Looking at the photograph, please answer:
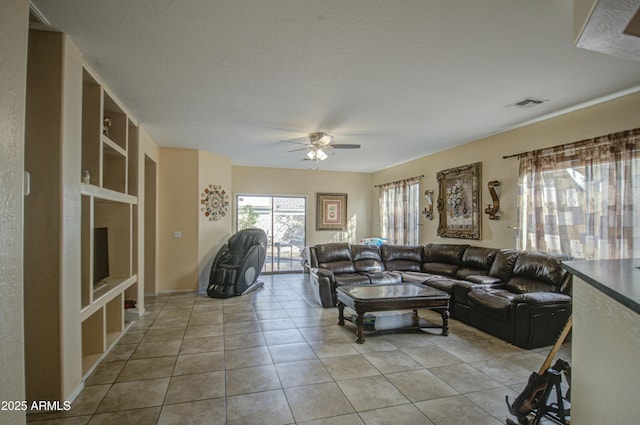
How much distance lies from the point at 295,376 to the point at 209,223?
4.28 m

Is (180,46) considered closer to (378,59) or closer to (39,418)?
(378,59)

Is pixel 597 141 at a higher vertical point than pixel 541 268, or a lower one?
higher

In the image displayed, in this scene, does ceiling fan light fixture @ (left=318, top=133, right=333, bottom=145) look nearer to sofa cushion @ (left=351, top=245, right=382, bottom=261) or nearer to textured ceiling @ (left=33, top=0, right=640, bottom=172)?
textured ceiling @ (left=33, top=0, right=640, bottom=172)

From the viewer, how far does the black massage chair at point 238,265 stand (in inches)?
224

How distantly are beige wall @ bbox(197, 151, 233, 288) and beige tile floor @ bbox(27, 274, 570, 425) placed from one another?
75.4 inches

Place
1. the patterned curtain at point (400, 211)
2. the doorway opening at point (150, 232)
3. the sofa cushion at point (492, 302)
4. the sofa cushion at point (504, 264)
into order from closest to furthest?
the sofa cushion at point (492, 302)
the sofa cushion at point (504, 264)
the doorway opening at point (150, 232)
the patterned curtain at point (400, 211)

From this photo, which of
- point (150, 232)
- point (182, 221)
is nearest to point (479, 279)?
point (182, 221)

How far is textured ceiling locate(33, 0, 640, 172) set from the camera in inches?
80.1

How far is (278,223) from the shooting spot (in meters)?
8.16

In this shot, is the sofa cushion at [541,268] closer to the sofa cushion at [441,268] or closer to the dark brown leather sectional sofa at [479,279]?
the dark brown leather sectional sofa at [479,279]

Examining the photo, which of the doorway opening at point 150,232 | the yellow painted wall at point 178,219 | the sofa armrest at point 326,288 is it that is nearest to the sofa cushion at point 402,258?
the sofa armrest at point 326,288

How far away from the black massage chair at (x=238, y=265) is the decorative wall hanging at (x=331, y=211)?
2.18m

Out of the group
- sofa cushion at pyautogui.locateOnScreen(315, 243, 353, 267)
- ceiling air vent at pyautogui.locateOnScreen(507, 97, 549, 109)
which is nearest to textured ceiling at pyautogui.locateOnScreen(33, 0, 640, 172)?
ceiling air vent at pyautogui.locateOnScreen(507, 97, 549, 109)

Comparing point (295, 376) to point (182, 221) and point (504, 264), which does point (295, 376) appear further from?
point (182, 221)
